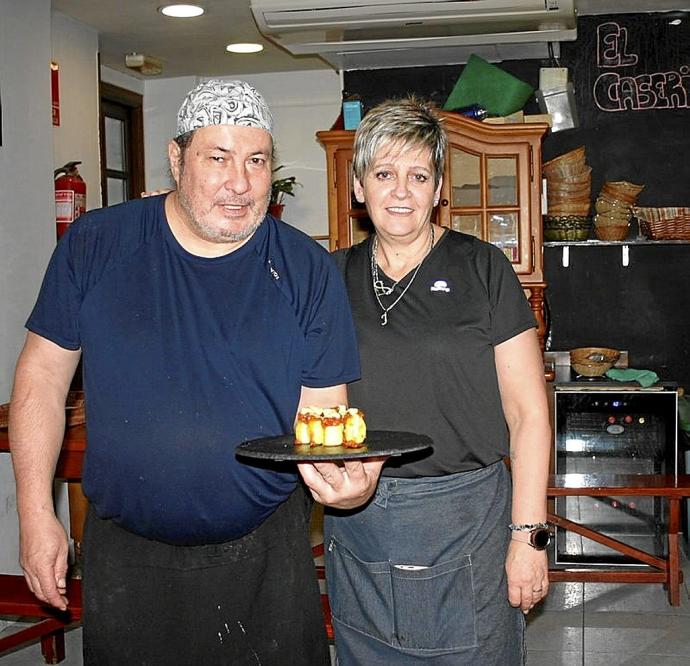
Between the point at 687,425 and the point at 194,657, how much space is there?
340cm

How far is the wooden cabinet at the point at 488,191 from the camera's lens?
475cm

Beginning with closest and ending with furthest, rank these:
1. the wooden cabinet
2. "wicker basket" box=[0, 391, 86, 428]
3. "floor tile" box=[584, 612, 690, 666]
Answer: "wicker basket" box=[0, 391, 86, 428]
"floor tile" box=[584, 612, 690, 666]
the wooden cabinet

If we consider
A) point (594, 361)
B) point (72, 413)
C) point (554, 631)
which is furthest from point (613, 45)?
point (72, 413)

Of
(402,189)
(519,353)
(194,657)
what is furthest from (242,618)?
(402,189)

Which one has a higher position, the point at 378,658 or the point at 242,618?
the point at 242,618

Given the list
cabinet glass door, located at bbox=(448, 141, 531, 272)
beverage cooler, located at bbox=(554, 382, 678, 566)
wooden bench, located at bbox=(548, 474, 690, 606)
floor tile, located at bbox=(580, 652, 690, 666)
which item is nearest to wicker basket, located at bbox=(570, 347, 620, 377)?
beverage cooler, located at bbox=(554, 382, 678, 566)

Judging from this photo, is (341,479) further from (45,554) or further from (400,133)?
(400,133)

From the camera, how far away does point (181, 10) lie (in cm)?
456

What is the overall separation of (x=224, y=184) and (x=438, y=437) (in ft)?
2.09

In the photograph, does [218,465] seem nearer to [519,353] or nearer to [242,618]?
[242,618]

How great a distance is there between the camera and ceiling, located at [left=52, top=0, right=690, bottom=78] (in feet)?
15.1

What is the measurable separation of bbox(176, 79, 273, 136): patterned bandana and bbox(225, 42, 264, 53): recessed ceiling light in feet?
12.0

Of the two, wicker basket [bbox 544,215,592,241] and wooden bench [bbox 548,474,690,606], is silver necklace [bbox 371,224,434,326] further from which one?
wicker basket [bbox 544,215,592,241]

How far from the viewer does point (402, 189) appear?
6.66 ft
